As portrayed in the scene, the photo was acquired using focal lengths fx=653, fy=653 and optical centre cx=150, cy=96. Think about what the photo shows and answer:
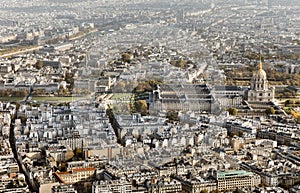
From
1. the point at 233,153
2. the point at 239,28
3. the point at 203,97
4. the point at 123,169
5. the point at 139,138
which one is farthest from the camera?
the point at 239,28

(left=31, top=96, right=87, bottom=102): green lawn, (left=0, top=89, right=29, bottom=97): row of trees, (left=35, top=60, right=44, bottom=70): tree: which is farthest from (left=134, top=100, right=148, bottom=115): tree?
(left=35, top=60, right=44, bottom=70): tree

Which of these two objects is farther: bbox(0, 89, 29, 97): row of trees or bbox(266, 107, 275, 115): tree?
bbox(0, 89, 29, 97): row of trees

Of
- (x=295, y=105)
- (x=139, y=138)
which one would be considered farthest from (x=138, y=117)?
(x=295, y=105)

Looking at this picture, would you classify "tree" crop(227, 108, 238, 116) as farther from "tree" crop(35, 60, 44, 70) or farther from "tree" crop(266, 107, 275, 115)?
"tree" crop(35, 60, 44, 70)

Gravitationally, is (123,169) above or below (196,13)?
below

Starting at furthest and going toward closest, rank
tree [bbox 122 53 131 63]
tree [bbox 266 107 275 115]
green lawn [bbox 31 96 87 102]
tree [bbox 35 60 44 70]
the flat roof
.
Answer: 1. tree [bbox 35 60 44 70]
2. tree [bbox 122 53 131 63]
3. green lawn [bbox 31 96 87 102]
4. tree [bbox 266 107 275 115]
5. the flat roof

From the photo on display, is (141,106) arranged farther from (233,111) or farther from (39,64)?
(39,64)

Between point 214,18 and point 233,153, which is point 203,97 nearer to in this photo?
point 233,153

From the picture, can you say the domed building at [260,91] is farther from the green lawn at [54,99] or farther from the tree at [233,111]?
the green lawn at [54,99]
